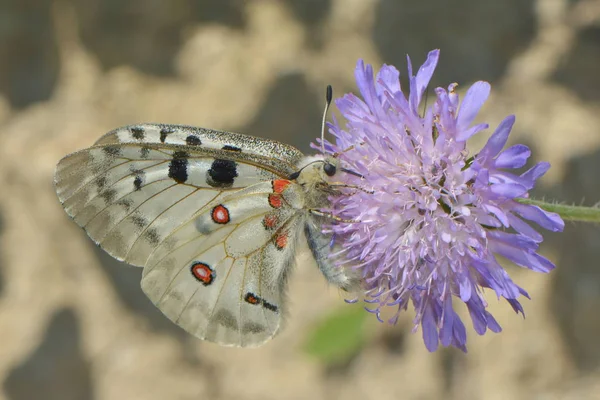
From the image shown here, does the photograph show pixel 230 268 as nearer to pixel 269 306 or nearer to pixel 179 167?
pixel 269 306

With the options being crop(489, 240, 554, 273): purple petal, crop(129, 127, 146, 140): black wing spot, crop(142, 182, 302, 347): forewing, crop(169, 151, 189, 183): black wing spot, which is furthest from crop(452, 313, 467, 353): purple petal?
crop(129, 127, 146, 140): black wing spot

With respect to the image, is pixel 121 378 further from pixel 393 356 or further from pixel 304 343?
pixel 393 356

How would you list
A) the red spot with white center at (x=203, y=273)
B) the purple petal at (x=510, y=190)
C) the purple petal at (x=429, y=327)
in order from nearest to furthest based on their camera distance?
the purple petal at (x=510, y=190) → the purple petal at (x=429, y=327) → the red spot with white center at (x=203, y=273)

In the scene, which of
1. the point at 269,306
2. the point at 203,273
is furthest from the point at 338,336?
the point at 203,273

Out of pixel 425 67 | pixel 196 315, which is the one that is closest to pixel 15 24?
pixel 196 315

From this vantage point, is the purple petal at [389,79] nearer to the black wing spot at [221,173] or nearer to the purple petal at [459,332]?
the black wing spot at [221,173]

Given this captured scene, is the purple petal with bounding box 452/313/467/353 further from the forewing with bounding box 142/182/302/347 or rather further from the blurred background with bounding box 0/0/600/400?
the blurred background with bounding box 0/0/600/400

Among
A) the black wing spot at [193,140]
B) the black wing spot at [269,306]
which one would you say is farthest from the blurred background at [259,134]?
the black wing spot at [193,140]
